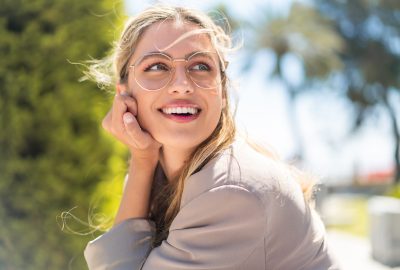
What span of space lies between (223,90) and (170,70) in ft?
1.06

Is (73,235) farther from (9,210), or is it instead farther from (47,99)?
(47,99)

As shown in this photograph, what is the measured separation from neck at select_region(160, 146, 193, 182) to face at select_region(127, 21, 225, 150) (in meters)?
0.07

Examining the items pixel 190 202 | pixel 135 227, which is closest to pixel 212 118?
pixel 190 202

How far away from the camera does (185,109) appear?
2174 mm

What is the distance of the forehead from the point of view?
2.17 metres

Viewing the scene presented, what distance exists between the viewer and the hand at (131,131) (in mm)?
2371

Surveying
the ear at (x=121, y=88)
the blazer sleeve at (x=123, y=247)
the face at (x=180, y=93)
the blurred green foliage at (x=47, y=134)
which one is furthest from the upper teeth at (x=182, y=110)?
the blurred green foliage at (x=47, y=134)

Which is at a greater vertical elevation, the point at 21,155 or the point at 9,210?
the point at 21,155

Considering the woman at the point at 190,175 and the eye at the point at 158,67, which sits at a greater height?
the eye at the point at 158,67

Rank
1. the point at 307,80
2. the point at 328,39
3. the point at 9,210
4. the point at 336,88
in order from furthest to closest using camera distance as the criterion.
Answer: the point at 336,88, the point at 307,80, the point at 328,39, the point at 9,210

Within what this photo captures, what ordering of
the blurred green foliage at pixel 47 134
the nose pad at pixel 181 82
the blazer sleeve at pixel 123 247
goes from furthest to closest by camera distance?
the blurred green foliage at pixel 47 134 → the blazer sleeve at pixel 123 247 → the nose pad at pixel 181 82

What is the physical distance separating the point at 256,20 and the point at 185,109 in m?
25.3

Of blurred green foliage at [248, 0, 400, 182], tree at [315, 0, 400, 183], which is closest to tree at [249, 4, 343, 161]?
blurred green foliage at [248, 0, 400, 182]

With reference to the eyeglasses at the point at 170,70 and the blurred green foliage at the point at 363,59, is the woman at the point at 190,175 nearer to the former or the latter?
the eyeglasses at the point at 170,70
